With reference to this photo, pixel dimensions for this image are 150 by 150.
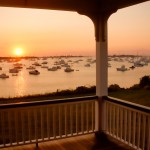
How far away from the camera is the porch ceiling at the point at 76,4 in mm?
4098

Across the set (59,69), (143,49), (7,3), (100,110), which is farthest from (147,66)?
(7,3)

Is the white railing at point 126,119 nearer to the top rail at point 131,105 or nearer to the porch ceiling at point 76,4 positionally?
the top rail at point 131,105

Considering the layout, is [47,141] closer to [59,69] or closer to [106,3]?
[106,3]

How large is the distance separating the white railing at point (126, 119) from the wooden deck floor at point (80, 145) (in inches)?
6.8

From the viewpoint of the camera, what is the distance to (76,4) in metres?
4.50

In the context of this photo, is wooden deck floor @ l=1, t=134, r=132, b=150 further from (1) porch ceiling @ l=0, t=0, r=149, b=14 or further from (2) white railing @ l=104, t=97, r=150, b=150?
(1) porch ceiling @ l=0, t=0, r=149, b=14

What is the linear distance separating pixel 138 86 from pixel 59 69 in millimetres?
18278

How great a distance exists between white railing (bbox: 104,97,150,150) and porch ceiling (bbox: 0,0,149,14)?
1832 mm

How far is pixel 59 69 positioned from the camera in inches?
1326

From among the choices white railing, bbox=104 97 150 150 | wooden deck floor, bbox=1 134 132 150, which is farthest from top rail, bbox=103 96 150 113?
wooden deck floor, bbox=1 134 132 150

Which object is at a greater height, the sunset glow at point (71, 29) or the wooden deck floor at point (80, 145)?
the sunset glow at point (71, 29)

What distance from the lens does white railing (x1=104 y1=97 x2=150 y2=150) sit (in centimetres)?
402

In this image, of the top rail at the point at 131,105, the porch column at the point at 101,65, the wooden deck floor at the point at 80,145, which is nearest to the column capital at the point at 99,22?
the porch column at the point at 101,65

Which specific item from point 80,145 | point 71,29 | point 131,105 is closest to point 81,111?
point 80,145
